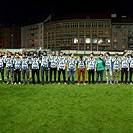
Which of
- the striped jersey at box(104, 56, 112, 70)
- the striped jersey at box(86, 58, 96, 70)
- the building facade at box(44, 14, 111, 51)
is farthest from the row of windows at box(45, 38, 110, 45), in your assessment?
the striped jersey at box(86, 58, 96, 70)

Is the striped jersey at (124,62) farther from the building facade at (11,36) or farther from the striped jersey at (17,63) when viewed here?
the building facade at (11,36)

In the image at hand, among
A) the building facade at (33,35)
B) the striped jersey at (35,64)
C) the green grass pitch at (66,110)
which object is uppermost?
the building facade at (33,35)

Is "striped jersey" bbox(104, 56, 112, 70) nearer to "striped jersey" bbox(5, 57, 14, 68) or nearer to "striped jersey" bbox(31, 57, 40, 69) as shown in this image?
"striped jersey" bbox(31, 57, 40, 69)

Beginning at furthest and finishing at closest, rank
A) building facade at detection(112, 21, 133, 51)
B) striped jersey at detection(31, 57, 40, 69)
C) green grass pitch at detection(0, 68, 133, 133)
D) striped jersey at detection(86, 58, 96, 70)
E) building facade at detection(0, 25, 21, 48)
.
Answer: building facade at detection(0, 25, 21, 48) < building facade at detection(112, 21, 133, 51) < striped jersey at detection(86, 58, 96, 70) < striped jersey at detection(31, 57, 40, 69) < green grass pitch at detection(0, 68, 133, 133)

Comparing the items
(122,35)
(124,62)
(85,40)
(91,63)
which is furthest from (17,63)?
(122,35)

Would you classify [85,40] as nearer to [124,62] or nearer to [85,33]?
[85,33]

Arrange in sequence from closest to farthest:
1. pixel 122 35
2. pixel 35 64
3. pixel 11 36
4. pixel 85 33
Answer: pixel 35 64 < pixel 85 33 < pixel 122 35 < pixel 11 36

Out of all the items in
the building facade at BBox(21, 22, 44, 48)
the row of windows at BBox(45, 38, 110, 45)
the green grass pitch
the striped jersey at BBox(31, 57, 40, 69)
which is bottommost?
the green grass pitch

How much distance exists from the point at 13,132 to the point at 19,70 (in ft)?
33.2

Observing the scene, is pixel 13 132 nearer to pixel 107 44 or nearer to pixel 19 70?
pixel 19 70

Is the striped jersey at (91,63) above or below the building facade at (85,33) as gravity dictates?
below

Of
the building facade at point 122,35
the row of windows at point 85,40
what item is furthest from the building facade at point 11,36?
the building facade at point 122,35

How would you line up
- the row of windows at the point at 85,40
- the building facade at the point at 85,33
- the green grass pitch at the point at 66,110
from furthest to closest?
the building facade at the point at 85,33
the row of windows at the point at 85,40
the green grass pitch at the point at 66,110

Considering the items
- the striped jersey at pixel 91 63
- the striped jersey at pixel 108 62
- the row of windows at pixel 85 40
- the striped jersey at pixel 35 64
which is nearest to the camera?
the striped jersey at pixel 35 64
